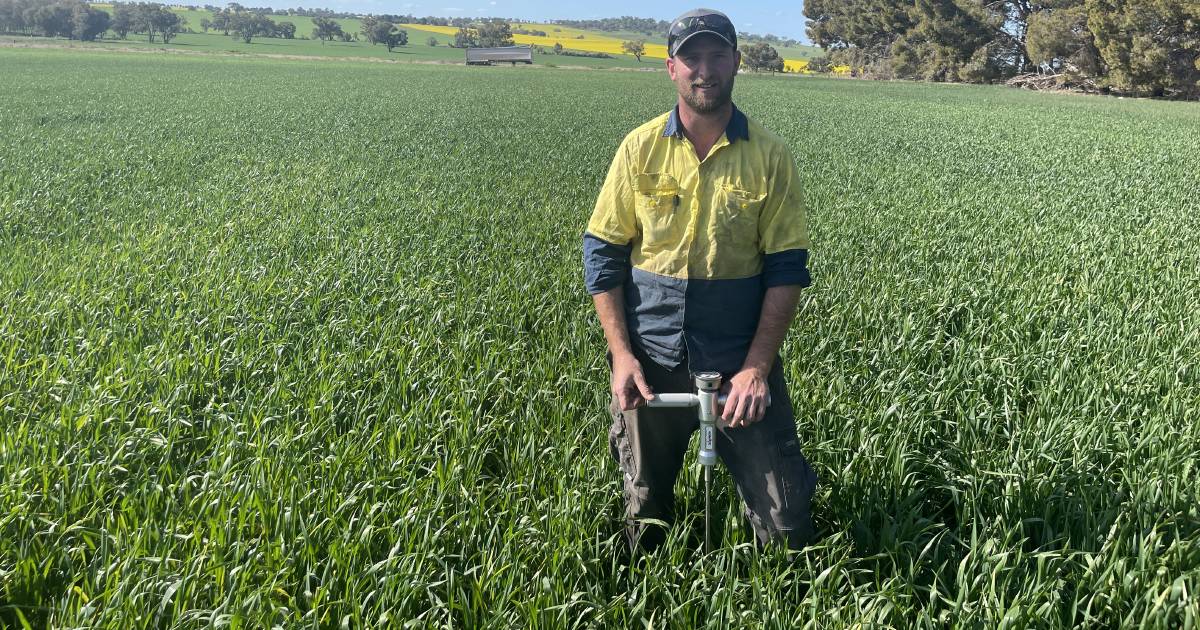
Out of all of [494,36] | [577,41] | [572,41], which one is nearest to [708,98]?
[494,36]

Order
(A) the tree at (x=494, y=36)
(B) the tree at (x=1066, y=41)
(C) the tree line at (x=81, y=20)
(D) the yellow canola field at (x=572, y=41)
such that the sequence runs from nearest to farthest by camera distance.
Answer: (B) the tree at (x=1066, y=41), (C) the tree line at (x=81, y=20), (A) the tree at (x=494, y=36), (D) the yellow canola field at (x=572, y=41)

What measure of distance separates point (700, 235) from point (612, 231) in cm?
30

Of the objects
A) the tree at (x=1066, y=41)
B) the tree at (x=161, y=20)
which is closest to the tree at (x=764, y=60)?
the tree at (x=1066, y=41)

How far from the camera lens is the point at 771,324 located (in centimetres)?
231

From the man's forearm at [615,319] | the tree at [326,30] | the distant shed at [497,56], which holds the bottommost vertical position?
the man's forearm at [615,319]

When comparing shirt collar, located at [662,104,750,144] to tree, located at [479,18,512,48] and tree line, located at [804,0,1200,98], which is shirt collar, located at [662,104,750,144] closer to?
tree line, located at [804,0,1200,98]

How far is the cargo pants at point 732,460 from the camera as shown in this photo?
Answer: 239 centimetres

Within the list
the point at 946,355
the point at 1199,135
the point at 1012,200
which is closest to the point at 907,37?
the point at 1199,135

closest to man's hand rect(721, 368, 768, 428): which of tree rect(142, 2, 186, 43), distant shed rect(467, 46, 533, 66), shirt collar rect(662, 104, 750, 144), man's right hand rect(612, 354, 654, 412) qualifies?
man's right hand rect(612, 354, 654, 412)

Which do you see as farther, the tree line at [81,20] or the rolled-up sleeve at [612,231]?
the tree line at [81,20]

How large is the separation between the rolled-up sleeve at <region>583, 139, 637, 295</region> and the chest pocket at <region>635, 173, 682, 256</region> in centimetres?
5

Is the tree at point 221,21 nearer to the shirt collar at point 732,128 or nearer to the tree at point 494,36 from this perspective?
the tree at point 494,36

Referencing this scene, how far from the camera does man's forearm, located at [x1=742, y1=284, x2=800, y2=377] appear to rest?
90.4 inches

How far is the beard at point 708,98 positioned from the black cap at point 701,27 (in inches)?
4.6
